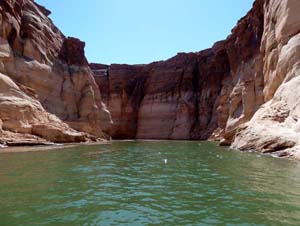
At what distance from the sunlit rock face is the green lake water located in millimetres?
22537

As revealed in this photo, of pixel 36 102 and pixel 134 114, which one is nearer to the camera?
pixel 36 102

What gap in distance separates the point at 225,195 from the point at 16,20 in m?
42.1

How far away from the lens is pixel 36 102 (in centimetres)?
3925

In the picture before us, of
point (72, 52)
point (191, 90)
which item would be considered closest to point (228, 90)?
point (191, 90)

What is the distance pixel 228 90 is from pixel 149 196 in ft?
189

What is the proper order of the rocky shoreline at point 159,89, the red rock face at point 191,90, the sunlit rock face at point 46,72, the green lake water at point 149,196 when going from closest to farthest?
the green lake water at point 149,196 < the rocky shoreline at point 159,89 < the sunlit rock face at point 46,72 < the red rock face at point 191,90

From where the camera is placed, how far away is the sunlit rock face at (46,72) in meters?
38.6

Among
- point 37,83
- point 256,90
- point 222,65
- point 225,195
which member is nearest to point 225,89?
point 222,65

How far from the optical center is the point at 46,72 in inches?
1822

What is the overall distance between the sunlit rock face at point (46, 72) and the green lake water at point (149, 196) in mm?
22537

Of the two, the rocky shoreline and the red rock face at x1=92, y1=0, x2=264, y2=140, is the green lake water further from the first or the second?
the red rock face at x1=92, y1=0, x2=264, y2=140

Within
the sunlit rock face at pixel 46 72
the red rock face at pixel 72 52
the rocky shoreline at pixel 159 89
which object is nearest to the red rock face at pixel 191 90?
the rocky shoreline at pixel 159 89

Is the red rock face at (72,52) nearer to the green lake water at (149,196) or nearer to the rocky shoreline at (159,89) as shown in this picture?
the rocky shoreline at (159,89)

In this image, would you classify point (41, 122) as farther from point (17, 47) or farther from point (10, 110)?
point (17, 47)
